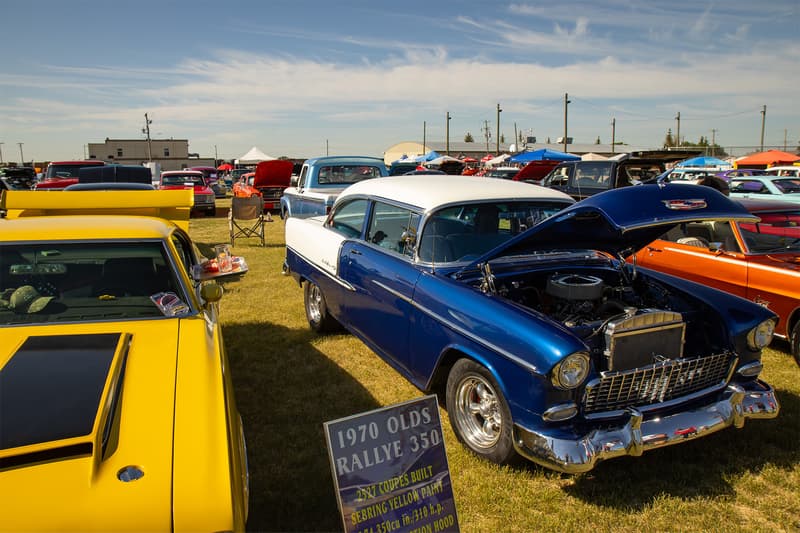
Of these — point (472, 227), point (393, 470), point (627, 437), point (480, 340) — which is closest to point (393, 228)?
point (472, 227)

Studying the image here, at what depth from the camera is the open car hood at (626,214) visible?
3324 millimetres

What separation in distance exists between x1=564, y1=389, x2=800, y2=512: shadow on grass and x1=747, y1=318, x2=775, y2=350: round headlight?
2.22 ft

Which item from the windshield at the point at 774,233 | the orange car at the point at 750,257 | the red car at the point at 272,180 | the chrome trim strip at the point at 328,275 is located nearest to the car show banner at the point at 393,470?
the chrome trim strip at the point at 328,275

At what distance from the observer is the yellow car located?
5.87 ft

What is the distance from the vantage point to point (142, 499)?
1804mm

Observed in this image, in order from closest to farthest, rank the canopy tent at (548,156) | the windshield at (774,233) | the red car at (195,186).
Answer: the windshield at (774,233) → the red car at (195,186) → the canopy tent at (548,156)

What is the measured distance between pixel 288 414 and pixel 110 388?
202 centimetres

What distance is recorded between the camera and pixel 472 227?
4262 mm

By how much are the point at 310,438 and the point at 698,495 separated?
238 cm

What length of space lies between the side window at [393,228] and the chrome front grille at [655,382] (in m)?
1.69

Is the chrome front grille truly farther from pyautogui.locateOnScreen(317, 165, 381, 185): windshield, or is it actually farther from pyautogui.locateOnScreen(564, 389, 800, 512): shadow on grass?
pyautogui.locateOnScreen(317, 165, 381, 185): windshield

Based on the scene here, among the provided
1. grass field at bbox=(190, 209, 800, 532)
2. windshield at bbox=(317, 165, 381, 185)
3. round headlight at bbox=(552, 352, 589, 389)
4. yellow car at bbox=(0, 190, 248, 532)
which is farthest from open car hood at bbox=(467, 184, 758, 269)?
windshield at bbox=(317, 165, 381, 185)

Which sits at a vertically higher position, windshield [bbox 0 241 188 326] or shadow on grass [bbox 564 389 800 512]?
windshield [bbox 0 241 188 326]

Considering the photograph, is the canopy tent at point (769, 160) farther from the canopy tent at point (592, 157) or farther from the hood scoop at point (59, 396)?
the hood scoop at point (59, 396)
